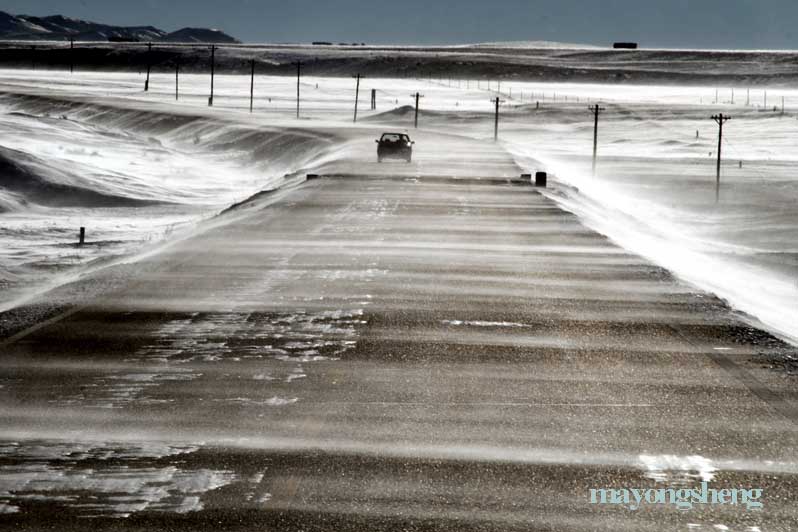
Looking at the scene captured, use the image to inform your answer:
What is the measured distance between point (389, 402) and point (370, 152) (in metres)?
45.6

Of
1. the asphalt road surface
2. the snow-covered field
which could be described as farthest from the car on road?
the asphalt road surface

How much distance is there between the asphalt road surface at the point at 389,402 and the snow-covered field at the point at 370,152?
2.71m

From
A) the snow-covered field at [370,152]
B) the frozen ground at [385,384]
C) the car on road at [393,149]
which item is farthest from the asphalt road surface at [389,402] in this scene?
the car on road at [393,149]

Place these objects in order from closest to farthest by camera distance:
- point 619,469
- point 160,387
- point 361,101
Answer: point 619,469
point 160,387
point 361,101

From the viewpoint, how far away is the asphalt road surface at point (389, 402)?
7.23m

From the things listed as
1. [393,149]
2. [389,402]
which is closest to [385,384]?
[389,402]

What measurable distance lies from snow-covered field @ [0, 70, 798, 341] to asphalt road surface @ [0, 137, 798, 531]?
2714mm

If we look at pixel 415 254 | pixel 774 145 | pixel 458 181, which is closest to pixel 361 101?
pixel 774 145

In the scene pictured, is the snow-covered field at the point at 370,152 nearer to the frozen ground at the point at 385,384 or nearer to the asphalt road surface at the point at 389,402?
the frozen ground at the point at 385,384

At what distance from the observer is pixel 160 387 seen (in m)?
10.2

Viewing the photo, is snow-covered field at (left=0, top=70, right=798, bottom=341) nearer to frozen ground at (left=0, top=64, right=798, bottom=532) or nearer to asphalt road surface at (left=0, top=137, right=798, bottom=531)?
frozen ground at (left=0, top=64, right=798, bottom=532)

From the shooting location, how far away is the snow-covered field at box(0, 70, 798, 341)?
25312 mm

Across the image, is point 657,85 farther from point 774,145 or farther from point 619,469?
point 619,469

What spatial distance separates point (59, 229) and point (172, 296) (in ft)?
45.0
